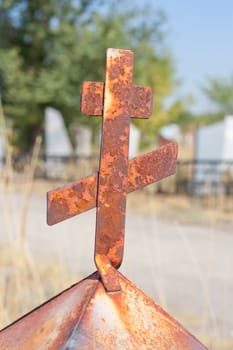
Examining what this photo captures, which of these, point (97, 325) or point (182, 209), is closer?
point (97, 325)

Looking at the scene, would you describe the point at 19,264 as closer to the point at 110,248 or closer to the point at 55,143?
the point at 110,248

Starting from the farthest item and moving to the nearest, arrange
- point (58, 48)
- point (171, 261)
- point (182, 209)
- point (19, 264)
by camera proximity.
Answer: point (58, 48)
point (182, 209)
point (171, 261)
point (19, 264)

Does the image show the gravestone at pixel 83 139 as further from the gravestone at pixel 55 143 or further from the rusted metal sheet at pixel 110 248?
the rusted metal sheet at pixel 110 248

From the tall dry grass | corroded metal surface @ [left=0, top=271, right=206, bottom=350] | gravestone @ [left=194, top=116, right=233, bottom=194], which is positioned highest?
corroded metal surface @ [left=0, top=271, right=206, bottom=350]

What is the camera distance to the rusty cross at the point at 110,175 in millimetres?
702

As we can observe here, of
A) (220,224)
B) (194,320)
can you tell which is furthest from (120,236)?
(220,224)

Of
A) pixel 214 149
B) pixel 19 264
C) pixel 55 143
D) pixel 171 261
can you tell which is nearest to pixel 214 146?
pixel 214 149

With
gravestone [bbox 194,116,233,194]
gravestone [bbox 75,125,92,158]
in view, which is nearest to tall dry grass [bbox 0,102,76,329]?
gravestone [bbox 194,116,233,194]

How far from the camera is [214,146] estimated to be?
12.1 meters

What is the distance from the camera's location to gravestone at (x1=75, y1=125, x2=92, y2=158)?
18.6 meters

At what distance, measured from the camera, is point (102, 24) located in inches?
573

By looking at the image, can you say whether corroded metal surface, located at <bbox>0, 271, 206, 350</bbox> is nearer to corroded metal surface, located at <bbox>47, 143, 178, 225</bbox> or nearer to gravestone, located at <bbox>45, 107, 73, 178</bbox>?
corroded metal surface, located at <bbox>47, 143, 178, 225</bbox>

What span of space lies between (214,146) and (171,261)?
23.6 feet

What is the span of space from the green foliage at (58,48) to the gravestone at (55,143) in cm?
→ 39
